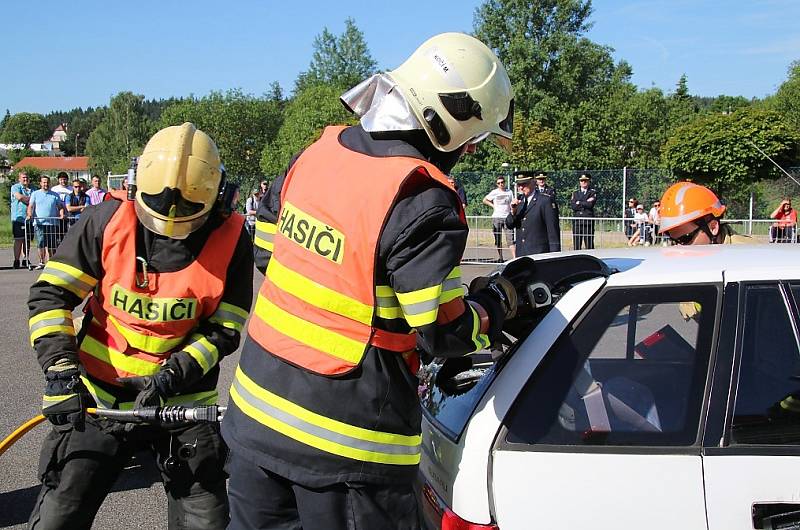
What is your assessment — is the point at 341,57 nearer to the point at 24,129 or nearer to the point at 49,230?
the point at 49,230

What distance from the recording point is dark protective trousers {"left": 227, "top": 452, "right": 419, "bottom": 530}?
5.96 ft

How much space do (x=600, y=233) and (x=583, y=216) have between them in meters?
1.14

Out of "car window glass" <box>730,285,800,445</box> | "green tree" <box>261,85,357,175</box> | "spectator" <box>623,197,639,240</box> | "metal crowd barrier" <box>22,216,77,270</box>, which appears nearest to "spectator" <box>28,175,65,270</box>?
"metal crowd barrier" <box>22,216,77,270</box>

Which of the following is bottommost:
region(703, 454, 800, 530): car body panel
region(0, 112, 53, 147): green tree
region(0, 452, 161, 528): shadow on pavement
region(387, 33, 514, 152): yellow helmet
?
region(0, 452, 161, 528): shadow on pavement

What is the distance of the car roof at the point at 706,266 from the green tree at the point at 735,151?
1982 cm

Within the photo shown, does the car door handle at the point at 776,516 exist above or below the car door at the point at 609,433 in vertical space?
below

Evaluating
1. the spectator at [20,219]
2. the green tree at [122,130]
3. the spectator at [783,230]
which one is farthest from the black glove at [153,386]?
the green tree at [122,130]

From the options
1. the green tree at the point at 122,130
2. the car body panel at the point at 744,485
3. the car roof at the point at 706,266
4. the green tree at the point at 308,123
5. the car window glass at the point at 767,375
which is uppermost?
the green tree at the point at 122,130

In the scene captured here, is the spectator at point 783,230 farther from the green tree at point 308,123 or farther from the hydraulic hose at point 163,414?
the green tree at point 308,123

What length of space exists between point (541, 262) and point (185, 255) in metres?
1.34

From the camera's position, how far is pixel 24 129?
14112 centimetres

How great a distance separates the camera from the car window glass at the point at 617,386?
6.43 ft

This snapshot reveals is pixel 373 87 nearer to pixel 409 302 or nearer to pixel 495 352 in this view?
pixel 409 302

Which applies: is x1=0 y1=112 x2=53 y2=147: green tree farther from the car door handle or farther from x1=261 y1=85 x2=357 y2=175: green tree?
the car door handle
